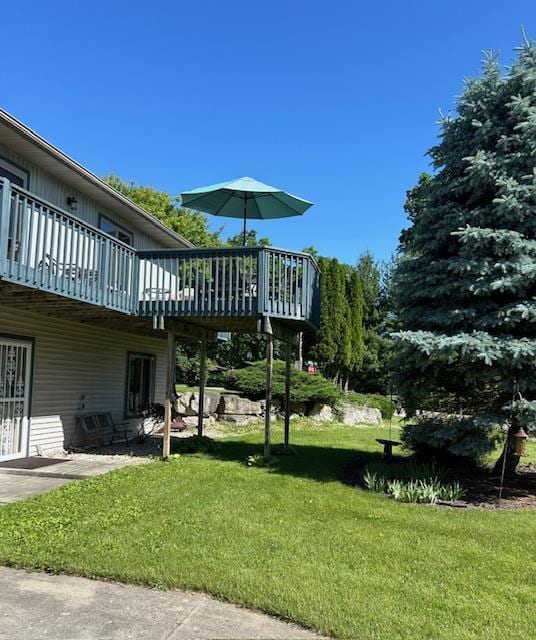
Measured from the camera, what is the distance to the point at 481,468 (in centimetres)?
990

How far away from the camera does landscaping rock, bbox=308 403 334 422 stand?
19125mm

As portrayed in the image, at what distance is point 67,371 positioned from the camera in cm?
1145

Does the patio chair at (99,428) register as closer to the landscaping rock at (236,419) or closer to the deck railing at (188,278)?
the deck railing at (188,278)

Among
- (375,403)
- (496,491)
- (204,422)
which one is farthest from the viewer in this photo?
(375,403)

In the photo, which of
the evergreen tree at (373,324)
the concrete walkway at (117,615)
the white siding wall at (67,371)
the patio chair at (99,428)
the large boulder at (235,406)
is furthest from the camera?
the evergreen tree at (373,324)

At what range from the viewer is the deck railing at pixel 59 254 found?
23.0ft

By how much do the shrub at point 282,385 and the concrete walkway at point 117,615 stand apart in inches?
555

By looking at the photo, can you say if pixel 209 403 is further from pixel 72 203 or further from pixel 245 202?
pixel 72 203

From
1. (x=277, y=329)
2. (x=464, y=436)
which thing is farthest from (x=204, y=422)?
(x=464, y=436)

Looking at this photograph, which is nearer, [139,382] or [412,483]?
[412,483]

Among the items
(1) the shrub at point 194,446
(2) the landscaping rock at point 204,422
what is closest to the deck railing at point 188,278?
(1) the shrub at point 194,446

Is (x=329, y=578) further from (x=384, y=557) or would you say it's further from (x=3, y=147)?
(x=3, y=147)

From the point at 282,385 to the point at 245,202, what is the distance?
833 centimetres

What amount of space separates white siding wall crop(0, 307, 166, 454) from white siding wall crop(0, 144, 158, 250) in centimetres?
241
